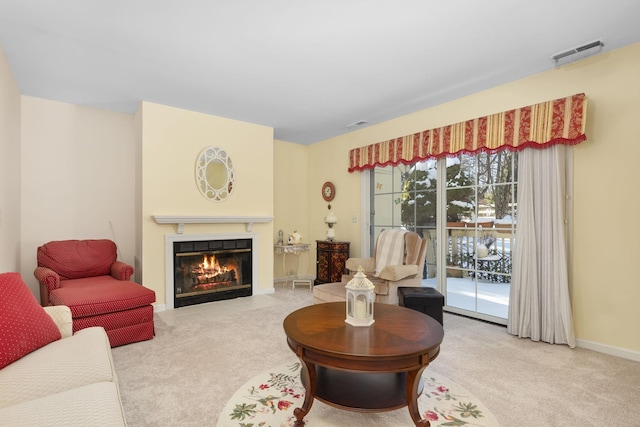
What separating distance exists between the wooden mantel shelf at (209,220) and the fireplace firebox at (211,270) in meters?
0.27

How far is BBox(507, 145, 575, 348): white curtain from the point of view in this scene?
9.75ft

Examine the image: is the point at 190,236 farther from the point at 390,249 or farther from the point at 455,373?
the point at 455,373

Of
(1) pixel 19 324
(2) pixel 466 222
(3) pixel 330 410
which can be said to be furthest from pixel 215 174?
(3) pixel 330 410

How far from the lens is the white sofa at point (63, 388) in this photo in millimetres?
1159

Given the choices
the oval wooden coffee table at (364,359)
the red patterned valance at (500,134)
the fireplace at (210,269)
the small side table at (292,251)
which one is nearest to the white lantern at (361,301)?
the oval wooden coffee table at (364,359)

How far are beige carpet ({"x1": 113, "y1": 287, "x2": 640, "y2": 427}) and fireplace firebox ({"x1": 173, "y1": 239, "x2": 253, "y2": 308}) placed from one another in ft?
2.69

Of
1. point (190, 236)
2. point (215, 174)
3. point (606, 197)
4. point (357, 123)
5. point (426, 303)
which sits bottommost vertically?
point (426, 303)

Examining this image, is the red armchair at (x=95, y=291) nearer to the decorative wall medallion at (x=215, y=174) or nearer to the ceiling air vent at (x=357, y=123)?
the decorative wall medallion at (x=215, y=174)

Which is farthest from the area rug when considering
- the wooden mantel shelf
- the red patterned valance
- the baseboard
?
the wooden mantel shelf

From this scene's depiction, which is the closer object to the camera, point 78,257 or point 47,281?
point 47,281

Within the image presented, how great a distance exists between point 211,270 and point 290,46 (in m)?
3.23

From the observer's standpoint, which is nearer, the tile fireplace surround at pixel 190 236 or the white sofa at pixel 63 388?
the white sofa at pixel 63 388

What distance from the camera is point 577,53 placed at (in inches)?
111

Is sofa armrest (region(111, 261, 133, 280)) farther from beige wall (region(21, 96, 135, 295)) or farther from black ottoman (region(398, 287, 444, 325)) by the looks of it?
black ottoman (region(398, 287, 444, 325))
